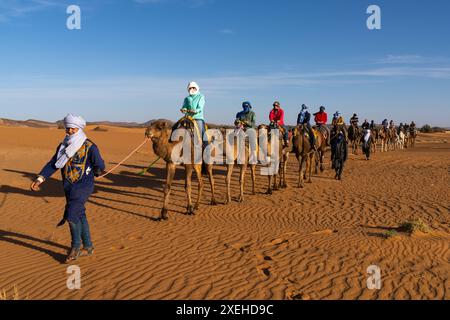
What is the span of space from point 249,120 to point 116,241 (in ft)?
21.5

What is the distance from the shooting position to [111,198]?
41.7 ft

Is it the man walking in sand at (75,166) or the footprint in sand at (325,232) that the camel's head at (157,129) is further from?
the footprint in sand at (325,232)

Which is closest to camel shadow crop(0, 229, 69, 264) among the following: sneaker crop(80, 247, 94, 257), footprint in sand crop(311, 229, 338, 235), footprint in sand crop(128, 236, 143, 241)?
sneaker crop(80, 247, 94, 257)

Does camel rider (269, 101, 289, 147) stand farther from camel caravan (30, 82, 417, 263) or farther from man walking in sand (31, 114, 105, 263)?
man walking in sand (31, 114, 105, 263)

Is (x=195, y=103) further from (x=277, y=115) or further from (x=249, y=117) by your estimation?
(x=277, y=115)

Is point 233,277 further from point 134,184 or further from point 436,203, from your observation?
point 134,184

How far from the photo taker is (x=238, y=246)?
24.9ft

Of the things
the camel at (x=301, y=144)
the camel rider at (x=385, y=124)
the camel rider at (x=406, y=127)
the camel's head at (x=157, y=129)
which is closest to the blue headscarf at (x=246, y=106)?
the camel at (x=301, y=144)

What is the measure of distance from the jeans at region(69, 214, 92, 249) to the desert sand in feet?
1.12

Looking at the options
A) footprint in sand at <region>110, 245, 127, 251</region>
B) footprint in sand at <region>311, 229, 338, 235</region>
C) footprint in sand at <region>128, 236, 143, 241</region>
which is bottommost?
footprint in sand at <region>110, 245, 127, 251</region>

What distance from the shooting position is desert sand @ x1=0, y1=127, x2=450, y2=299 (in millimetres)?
5648

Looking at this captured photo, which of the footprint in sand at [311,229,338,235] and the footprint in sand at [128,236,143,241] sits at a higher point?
the footprint in sand at [311,229,338,235]

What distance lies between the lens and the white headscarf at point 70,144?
605 centimetres

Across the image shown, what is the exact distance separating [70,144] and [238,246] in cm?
380
